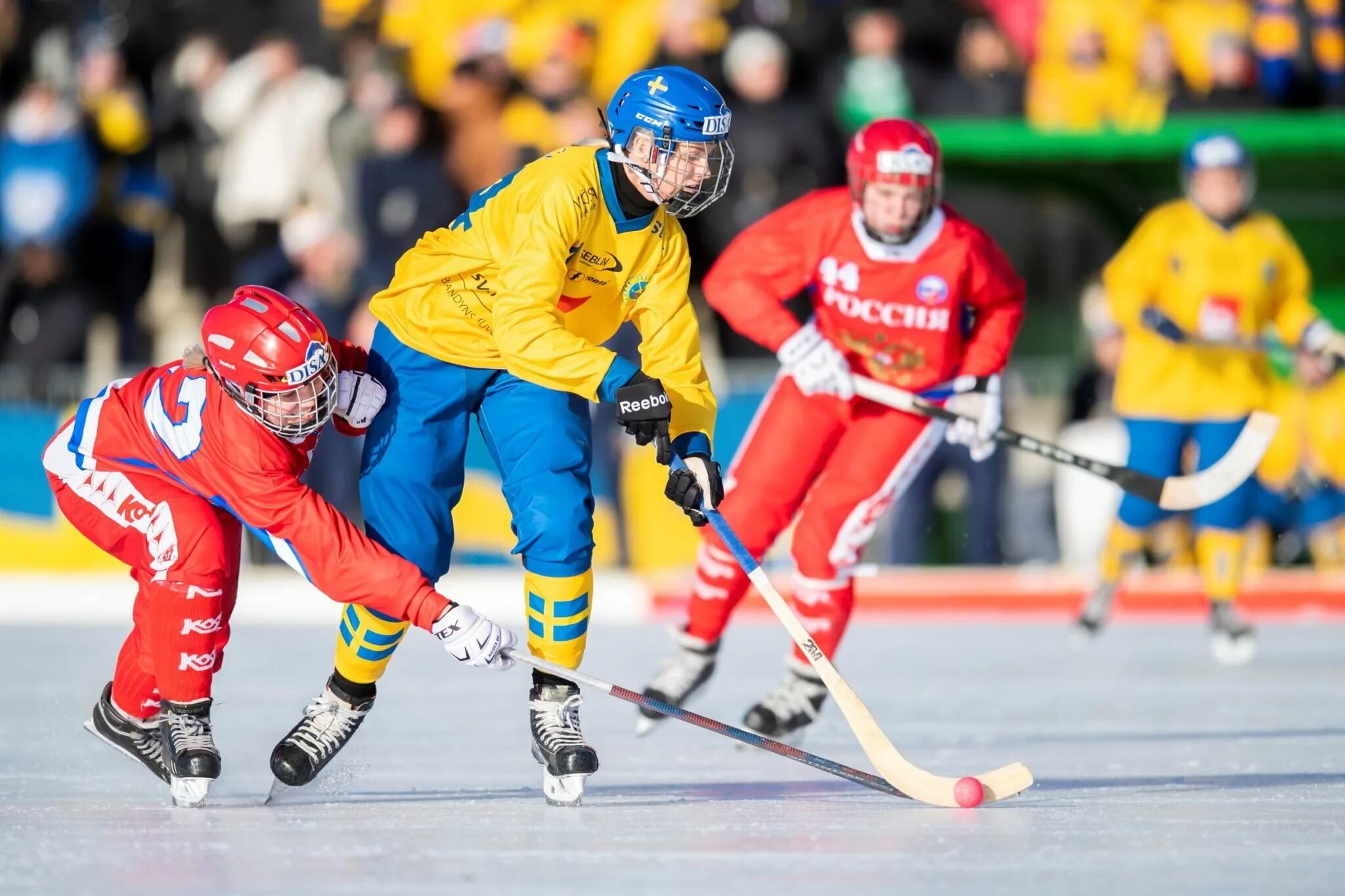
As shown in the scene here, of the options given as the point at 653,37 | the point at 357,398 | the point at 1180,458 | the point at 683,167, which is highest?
the point at 683,167

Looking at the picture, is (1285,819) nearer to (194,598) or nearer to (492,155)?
(194,598)

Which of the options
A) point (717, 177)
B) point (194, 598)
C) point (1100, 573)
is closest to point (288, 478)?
point (194, 598)

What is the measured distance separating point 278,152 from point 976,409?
5.60m

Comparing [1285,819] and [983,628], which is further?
[983,628]

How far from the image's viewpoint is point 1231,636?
25.1 ft

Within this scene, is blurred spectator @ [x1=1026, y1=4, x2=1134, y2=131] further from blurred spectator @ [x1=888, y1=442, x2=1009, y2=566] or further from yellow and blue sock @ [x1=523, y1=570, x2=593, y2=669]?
yellow and blue sock @ [x1=523, y1=570, x2=593, y2=669]

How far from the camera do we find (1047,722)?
5.99 metres

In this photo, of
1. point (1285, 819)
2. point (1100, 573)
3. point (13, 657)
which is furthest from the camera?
point (1100, 573)

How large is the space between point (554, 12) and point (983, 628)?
4.11m

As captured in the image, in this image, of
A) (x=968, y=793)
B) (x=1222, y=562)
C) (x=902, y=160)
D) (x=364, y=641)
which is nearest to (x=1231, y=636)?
(x=1222, y=562)

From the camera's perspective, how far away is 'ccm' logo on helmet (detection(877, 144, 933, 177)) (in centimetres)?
567

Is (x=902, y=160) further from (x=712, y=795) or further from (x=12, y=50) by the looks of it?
(x=12, y=50)

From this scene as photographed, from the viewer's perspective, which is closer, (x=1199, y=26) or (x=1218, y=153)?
(x=1218, y=153)

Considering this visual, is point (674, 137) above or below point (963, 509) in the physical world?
above
